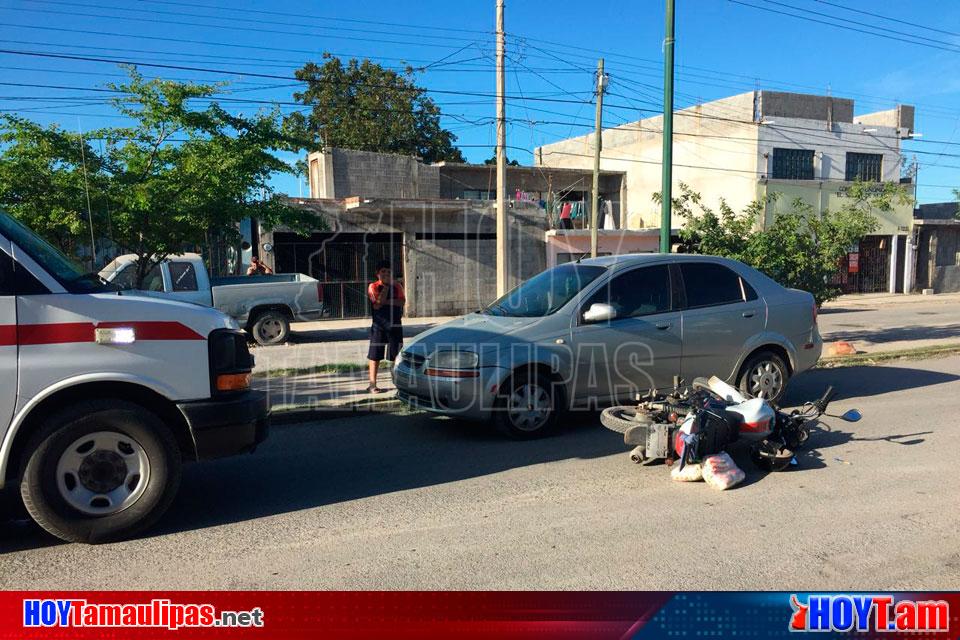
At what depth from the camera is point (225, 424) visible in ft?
15.4

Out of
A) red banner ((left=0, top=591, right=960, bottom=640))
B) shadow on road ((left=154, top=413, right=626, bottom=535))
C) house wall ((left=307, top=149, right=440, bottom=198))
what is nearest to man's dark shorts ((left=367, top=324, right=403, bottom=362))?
shadow on road ((left=154, top=413, right=626, bottom=535))

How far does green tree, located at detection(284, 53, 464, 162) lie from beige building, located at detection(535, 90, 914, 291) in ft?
30.6

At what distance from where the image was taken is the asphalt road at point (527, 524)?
3.96 meters

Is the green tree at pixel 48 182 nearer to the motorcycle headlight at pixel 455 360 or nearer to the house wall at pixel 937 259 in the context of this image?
the motorcycle headlight at pixel 455 360

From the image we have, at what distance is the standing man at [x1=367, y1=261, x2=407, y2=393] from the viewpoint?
9391 mm

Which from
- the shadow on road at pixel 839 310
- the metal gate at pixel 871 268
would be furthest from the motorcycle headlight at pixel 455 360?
the metal gate at pixel 871 268

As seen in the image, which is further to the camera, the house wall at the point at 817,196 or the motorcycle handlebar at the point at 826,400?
the house wall at the point at 817,196

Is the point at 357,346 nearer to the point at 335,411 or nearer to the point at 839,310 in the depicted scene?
the point at 335,411

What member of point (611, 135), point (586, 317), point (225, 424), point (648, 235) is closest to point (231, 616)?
point (225, 424)

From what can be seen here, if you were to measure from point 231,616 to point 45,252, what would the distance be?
2590mm

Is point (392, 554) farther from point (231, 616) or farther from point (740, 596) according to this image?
point (740, 596)

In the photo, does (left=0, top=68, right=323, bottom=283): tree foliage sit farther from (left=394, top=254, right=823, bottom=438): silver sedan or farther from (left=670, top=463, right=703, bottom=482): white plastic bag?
(left=670, top=463, right=703, bottom=482): white plastic bag

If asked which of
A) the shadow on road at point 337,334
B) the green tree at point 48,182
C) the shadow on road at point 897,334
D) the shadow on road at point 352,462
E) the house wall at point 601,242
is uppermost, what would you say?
the green tree at point 48,182

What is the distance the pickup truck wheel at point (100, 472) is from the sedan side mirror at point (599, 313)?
3887 mm
